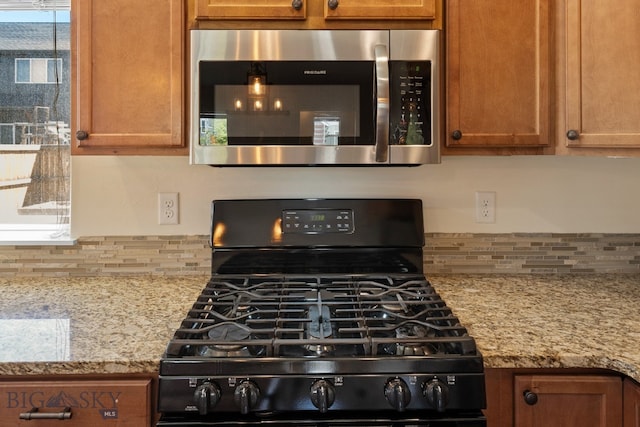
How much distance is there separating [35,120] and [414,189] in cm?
143

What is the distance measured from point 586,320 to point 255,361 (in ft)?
2.75

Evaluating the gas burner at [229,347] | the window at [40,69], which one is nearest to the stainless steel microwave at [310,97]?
the gas burner at [229,347]

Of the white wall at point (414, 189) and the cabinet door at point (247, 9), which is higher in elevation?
the cabinet door at point (247, 9)

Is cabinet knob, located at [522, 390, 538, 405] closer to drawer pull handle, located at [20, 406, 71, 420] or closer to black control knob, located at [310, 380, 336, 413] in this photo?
black control knob, located at [310, 380, 336, 413]

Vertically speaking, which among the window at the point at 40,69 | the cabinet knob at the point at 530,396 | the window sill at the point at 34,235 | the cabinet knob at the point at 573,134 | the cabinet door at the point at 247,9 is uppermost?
the cabinet door at the point at 247,9

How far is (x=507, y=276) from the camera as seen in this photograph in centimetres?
181

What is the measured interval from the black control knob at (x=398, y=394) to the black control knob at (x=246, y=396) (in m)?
0.26

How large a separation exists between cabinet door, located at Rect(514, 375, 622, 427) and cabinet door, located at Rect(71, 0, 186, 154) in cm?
114

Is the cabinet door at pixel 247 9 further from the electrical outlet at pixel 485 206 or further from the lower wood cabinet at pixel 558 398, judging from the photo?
the lower wood cabinet at pixel 558 398

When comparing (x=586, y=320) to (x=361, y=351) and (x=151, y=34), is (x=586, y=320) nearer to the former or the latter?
(x=361, y=351)

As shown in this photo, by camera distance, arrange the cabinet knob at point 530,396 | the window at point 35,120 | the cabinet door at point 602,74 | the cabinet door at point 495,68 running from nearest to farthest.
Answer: the cabinet knob at point 530,396, the cabinet door at point 602,74, the cabinet door at point 495,68, the window at point 35,120

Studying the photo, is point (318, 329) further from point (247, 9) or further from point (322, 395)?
point (247, 9)

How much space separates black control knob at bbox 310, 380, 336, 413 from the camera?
1003 millimetres

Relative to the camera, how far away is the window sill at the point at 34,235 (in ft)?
5.90
